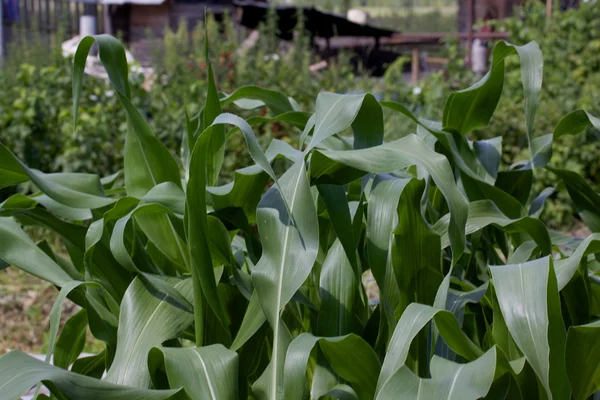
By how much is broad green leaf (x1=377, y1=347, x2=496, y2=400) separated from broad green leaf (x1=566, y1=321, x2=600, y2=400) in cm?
13

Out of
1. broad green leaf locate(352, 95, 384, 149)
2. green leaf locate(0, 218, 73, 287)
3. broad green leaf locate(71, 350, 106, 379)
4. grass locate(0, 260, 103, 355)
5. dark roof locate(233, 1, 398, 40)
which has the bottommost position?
grass locate(0, 260, 103, 355)

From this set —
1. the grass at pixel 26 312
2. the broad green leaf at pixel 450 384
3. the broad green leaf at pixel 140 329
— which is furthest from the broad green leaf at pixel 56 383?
the grass at pixel 26 312

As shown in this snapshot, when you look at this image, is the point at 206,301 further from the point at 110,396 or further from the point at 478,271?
the point at 478,271

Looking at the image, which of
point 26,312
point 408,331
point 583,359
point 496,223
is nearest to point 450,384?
point 408,331

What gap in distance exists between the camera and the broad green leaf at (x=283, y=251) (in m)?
0.91

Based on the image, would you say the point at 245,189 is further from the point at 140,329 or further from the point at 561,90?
the point at 561,90

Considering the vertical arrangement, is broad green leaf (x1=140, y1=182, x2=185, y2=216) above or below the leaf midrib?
above

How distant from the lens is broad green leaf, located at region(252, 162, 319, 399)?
3.00 ft

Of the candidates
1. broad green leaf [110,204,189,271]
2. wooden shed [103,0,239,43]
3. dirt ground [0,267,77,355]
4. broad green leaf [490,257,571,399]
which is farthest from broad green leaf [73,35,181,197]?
wooden shed [103,0,239,43]

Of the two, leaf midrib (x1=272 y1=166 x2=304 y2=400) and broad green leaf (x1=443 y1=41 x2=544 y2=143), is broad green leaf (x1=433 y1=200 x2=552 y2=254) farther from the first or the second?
leaf midrib (x1=272 y1=166 x2=304 y2=400)

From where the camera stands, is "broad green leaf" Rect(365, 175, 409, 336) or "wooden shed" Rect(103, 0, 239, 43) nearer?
"broad green leaf" Rect(365, 175, 409, 336)

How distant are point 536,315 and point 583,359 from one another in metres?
0.14

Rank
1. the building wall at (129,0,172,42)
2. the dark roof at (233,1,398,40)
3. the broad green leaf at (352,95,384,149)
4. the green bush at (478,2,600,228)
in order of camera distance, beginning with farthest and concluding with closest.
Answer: the building wall at (129,0,172,42)
the dark roof at (233,1,398,40)
the green bush at (478,2,600,228)
the broad green leaf at (352,95,384,149)

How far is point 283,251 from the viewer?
37.4 inches
